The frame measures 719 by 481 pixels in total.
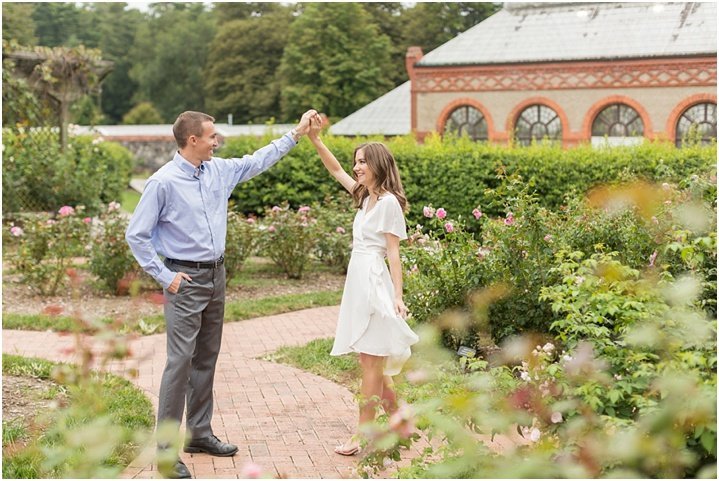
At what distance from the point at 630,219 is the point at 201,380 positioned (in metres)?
3.56

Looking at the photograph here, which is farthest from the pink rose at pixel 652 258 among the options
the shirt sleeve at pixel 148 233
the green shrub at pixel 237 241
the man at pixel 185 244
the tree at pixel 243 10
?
the tree at pixel 243 10

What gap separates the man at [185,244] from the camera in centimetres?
482

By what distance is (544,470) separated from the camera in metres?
2.76

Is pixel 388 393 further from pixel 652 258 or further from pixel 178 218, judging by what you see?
pixel 652 258

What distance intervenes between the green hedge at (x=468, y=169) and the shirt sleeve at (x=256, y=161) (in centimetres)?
828

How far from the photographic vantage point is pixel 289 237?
1208cm

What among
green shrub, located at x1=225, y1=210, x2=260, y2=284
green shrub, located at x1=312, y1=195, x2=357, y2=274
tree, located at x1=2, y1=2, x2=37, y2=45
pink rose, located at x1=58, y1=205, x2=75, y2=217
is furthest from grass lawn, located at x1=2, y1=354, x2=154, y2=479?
tree, located at x1=2, y1=2, x2=37, y2=45

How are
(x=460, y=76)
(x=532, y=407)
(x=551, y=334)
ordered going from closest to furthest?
(x=532, y=407)
(x=551, y=334)
(x=460, y=76)

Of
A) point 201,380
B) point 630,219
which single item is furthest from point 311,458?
point 630,219

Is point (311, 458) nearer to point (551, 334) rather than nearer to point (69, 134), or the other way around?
point (551, 334)

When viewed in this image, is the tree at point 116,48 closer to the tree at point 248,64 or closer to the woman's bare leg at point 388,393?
the tree at point 248,64

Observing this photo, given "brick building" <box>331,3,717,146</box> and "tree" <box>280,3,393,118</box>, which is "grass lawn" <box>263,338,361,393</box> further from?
"tree" <box>280,3,393,118</box>

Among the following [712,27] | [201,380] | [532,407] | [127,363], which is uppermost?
[712,27]

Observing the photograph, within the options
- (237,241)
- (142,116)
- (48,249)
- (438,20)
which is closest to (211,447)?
(237,241)
